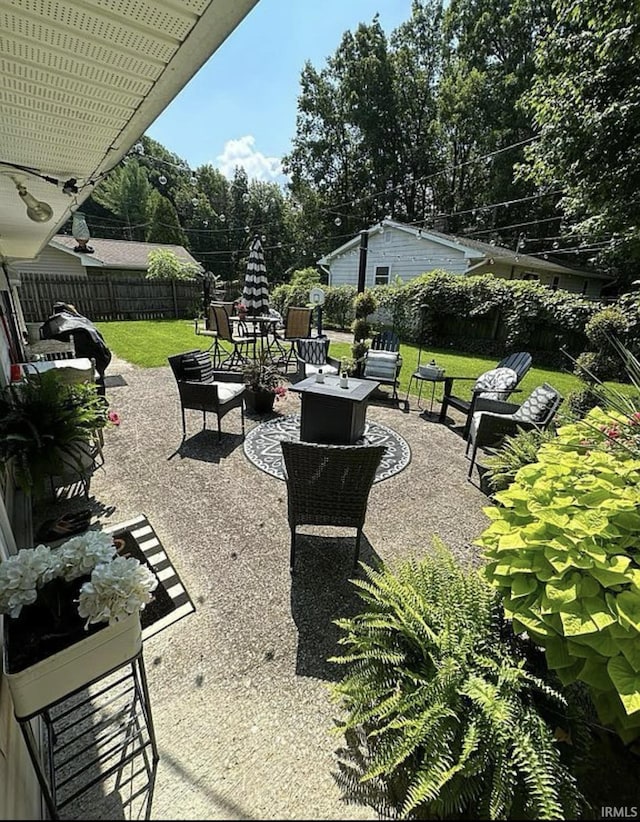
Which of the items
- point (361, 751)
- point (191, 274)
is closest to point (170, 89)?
point (361, 751)

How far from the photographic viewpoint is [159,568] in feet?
8.46

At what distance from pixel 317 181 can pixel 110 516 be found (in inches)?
1172

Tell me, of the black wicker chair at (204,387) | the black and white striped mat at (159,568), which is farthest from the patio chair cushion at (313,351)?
the black and white striped mat at (159,568)

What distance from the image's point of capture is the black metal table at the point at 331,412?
4.23 m

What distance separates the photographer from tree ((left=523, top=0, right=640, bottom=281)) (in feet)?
18.6

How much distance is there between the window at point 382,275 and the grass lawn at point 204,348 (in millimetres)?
5727

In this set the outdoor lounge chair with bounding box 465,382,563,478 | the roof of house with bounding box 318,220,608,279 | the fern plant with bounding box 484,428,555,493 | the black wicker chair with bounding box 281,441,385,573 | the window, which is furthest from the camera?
the window

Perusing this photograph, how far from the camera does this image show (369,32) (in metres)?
22.6

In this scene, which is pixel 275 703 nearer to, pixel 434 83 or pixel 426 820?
pixel 426 820

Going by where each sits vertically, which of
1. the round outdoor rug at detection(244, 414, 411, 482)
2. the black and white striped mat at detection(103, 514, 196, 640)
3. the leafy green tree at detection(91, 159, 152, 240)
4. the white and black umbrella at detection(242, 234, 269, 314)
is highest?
the leafy green tree at detection(91, 159, 152, 240)

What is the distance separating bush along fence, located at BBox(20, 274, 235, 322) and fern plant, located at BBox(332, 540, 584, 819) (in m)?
14.9

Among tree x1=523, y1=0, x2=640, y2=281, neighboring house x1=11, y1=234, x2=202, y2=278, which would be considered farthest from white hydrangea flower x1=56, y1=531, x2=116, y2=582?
neighboring house x1=11, y1=234, x2=202, y2=278

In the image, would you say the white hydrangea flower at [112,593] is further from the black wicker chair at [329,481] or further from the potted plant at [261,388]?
the potted plant at [261,388]

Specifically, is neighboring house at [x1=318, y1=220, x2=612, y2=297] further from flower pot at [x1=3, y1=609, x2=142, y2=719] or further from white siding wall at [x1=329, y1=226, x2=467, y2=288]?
flower pot at [x1=3, y1=609, x2=142, y2=719]
